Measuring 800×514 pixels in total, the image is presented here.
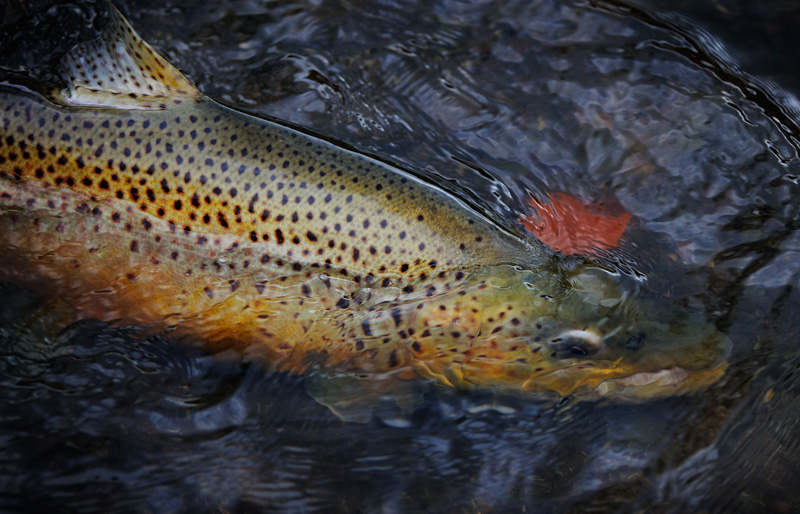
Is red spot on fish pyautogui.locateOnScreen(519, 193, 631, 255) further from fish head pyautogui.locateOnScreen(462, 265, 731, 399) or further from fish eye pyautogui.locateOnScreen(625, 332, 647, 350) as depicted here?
fish eye pyautogui.locateOnScreen(625, 332, 647, 350)

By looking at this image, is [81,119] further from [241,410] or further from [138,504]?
[138,504]

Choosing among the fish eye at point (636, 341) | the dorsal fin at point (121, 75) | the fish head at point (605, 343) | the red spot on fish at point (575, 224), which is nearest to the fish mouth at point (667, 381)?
the fish head at point (605, 343)

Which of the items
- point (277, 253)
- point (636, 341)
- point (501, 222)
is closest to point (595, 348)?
point (636, 341)

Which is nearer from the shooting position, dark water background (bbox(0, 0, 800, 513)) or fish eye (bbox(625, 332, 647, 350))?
dark water background (bbox(0, 0, 800, 513))

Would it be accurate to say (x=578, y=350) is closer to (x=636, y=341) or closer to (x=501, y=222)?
(x=636, y=341)

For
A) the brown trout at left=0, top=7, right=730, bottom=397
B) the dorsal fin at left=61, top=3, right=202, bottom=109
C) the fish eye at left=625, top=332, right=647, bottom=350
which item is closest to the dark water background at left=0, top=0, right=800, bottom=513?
the brown trout at left=0, top=7, right=730, bottom=397

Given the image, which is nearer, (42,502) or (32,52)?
(42,502)

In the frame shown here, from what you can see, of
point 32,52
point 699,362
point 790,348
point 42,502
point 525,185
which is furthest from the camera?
point 32,52

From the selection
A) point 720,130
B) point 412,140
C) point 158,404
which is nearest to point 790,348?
point 720,130
